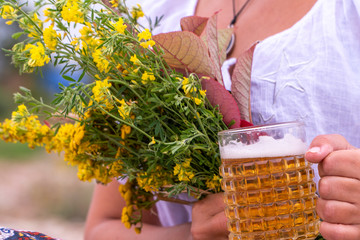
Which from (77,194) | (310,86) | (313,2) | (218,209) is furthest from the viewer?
(77,194)

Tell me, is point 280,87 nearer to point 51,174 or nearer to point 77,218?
point 77,218

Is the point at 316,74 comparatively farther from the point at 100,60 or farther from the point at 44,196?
the point at 44,196

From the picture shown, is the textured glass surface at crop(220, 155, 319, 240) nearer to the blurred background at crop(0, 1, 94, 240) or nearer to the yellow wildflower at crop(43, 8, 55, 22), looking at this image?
the yellow wildflower at crop(43, 8, 55, 22)

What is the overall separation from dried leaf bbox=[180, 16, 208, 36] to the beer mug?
0.30m

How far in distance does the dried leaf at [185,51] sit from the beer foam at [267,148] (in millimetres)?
198

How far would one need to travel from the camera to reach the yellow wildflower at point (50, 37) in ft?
2.37

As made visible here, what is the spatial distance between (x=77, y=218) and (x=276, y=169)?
677cm

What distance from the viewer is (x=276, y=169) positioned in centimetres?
71

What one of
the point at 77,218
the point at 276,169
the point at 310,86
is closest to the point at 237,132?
the point at 276,169

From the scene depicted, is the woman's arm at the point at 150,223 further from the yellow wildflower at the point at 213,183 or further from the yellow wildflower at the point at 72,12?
the yellow wildflower at the point at 72,12

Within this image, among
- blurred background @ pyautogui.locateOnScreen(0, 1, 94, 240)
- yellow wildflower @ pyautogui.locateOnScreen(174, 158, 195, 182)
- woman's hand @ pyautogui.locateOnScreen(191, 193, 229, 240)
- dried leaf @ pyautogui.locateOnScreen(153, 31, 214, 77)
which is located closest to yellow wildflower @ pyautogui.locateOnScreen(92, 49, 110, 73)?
dried leaf @ pyautogui.locateOnScreen(153, 31, 214, 77)

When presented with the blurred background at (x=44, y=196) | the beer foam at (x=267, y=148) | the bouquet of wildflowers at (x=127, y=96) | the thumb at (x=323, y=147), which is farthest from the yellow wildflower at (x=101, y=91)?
the blurred background at (x=44, y=196)

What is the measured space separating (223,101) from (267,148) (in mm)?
165

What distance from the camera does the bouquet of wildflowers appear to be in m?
0.74
